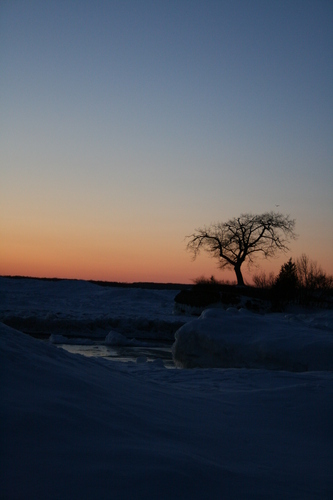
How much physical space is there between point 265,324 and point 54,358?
20.0 feet

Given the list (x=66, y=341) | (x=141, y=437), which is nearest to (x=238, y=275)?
(x=66, y=341)

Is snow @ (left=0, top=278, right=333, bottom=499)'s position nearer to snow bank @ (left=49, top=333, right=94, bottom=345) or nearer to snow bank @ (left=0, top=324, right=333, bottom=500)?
snow bank @ (left=0, top=324, right=333, bottom=500)

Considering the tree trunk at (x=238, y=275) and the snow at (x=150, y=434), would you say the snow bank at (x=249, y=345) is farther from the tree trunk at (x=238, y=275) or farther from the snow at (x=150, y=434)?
the tree trunk at (x=238, y=275)

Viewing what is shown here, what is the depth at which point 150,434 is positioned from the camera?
108 inches

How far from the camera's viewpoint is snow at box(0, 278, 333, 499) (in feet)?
6.73

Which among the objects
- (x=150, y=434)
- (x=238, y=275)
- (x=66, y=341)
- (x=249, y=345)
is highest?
(x=238, y=275)

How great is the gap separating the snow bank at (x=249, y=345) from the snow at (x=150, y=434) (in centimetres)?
205

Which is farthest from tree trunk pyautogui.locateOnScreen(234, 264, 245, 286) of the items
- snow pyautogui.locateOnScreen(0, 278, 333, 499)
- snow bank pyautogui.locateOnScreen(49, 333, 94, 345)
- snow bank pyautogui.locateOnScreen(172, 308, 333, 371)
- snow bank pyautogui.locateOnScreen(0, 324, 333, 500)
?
snow bank pyautogui.locateOnScreen(0, 324, 333, 500)

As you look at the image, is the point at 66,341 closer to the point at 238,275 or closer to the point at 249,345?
the point at 249,345

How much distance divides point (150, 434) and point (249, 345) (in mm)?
5642

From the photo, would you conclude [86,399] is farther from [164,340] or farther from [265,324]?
[164,340]

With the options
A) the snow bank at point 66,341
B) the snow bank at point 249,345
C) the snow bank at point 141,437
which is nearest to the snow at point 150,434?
the snow bank at point 141,437


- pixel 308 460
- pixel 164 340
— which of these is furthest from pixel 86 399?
pixel 164 340

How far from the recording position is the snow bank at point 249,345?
7477 millimetres
